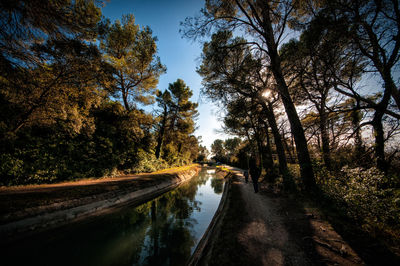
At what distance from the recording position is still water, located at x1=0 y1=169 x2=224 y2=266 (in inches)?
127

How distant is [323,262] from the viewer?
7.10 feet

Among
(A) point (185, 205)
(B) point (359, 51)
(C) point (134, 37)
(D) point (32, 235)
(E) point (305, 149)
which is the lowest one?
(A) point (185, 205)

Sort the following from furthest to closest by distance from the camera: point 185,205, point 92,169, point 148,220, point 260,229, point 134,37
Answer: point 134,37 → point 92,169 → point 185,205 → point 148,220 → point 260,229

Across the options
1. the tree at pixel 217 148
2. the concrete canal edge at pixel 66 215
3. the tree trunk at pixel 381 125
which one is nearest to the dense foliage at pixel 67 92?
the concrete canal edge at pixel 66 215

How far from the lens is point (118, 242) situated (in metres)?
4.03

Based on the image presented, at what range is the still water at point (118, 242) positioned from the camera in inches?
127

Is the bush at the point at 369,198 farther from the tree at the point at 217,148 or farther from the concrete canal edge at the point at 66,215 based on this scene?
the tree at the point at 217,148

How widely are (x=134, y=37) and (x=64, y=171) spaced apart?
13.8m

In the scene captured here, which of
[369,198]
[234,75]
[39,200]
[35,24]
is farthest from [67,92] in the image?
[369,198]

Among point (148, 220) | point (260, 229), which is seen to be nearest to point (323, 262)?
point (260, 229)

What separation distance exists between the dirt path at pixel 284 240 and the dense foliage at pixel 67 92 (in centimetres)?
780

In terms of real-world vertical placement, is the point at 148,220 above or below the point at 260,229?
below

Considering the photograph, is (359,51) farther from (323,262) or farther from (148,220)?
(148,220)

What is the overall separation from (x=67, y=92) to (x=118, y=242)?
8.26 metres
